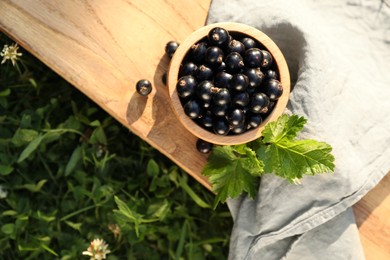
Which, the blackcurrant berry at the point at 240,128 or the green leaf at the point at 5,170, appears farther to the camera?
the green leaf at the point at 5,170

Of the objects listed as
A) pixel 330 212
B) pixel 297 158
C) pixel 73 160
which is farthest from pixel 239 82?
pixel 73 160

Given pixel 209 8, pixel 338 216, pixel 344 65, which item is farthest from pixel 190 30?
pixel 338 216

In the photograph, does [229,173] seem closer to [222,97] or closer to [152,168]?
[222,97]

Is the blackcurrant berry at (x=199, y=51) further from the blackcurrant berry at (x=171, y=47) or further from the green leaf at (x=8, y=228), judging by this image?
the green leaf at (x=8, y=228)

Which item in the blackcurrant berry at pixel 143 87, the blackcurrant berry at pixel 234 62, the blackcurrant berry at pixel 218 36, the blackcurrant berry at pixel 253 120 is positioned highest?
the blackcurrant berry at pixel 218 36

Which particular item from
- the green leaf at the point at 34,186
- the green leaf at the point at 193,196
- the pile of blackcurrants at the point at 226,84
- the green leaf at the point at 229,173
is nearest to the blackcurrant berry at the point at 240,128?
the pile of blackcurrants at the point at 226,84

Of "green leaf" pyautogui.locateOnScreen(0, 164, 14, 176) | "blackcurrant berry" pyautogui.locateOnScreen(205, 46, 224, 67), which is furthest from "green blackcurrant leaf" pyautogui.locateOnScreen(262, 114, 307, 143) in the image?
"green leaf" pyautogui.locateOnScreen(0, 164, 14, 176)

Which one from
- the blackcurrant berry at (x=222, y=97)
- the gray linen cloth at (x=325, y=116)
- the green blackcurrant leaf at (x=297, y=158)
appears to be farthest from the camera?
the gray linen cloth at (x=325, y=116)
